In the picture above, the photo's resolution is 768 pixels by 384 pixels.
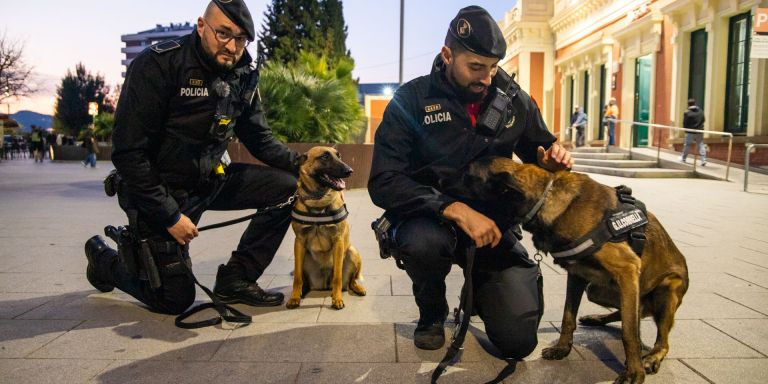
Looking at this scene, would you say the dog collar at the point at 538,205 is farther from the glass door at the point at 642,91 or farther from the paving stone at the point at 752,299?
the glass door at the point at 642,91

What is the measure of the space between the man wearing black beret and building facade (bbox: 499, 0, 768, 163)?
7.47 meters

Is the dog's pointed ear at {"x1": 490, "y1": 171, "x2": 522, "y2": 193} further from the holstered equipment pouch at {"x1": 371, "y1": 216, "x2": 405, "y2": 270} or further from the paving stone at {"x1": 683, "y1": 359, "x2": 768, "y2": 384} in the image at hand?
the paving stone at {"x1": 683, "y1": 359, "x2": 768, "y2": 384}

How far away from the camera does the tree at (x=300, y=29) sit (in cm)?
3095

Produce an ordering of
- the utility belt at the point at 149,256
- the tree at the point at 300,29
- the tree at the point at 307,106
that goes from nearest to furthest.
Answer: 1. the utility belt at the point at 149,256
2. the tree at the point at 307,106
3. the tree at the point at 300,29

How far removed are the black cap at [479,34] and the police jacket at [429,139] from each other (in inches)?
10.2

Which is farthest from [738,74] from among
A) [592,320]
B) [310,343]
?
[310,343]

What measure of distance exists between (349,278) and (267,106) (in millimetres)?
7729

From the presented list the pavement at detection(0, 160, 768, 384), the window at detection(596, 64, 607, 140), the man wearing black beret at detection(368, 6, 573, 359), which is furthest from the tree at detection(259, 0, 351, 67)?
the man wearing black beret at detection(368, 6, 573, 359)

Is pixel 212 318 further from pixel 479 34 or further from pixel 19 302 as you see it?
pixel 479 34

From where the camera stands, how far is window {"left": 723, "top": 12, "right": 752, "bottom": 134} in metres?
13.7

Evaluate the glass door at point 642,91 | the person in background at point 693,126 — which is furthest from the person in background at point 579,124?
the person in background at point 693,126

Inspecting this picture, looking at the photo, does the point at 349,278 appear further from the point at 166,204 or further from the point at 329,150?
the point at 166,204

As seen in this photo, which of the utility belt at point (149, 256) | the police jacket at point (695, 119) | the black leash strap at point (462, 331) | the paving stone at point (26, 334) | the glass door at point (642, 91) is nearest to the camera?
the black leash strap at point (462, 331)

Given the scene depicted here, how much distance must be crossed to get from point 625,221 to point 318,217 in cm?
191
